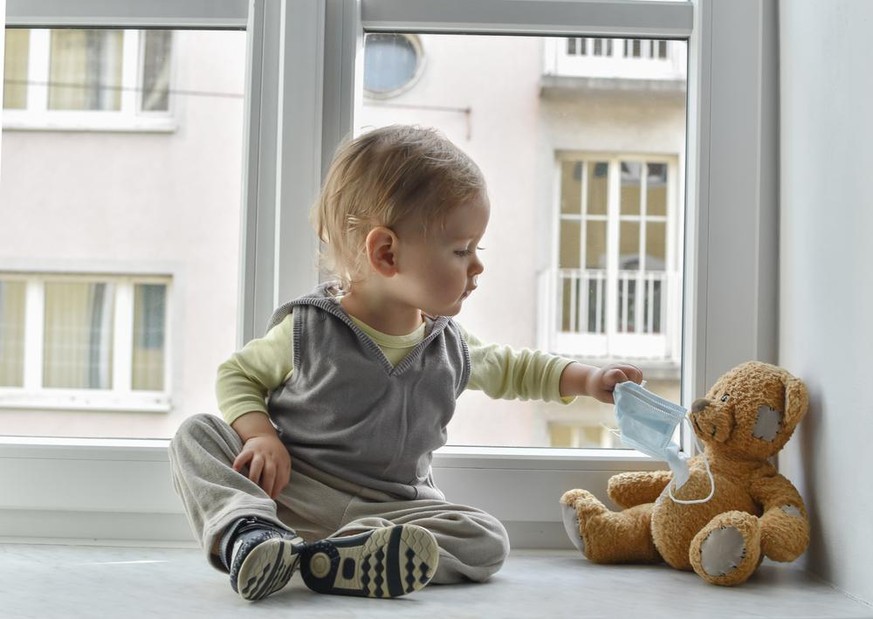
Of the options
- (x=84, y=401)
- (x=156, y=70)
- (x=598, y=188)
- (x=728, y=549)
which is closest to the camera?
(x=728, y=549)

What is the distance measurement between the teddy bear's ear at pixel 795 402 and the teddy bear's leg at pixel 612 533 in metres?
0.20

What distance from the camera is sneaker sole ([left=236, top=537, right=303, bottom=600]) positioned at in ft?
2.63

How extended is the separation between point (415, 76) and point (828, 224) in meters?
0.70

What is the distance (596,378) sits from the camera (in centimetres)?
109

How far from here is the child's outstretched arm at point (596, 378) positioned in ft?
3.53

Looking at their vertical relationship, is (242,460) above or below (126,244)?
below

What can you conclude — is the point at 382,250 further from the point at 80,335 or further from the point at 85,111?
the point at 85,111

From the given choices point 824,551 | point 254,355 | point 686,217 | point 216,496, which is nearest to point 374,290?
point 254,355

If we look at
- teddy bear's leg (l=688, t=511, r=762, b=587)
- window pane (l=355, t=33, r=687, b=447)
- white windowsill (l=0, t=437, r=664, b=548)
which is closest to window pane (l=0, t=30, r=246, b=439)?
white windowsill (l=0, t=437, r=664, b=548)

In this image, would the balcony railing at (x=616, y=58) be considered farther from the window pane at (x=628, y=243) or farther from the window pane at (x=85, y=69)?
the window pane at (x=85, y=69)

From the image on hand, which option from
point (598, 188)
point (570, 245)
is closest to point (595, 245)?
point (570, 245)

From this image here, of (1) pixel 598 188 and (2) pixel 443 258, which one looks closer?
(2) pixel 443 258

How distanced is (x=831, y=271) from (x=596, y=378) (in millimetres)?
295

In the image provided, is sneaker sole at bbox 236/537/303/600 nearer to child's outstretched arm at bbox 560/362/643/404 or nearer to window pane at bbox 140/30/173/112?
child's outstretched arm at bbox 560/362/643/404
